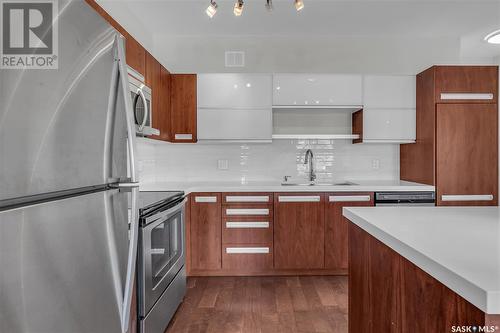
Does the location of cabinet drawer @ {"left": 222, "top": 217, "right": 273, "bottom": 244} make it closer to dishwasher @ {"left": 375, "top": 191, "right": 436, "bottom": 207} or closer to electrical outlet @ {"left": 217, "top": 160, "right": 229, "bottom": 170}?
electrical outlet @ {"left": 217, "top": 160, "right": 229, "bottom": 170}

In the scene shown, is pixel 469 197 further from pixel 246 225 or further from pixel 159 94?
pixel 159 94

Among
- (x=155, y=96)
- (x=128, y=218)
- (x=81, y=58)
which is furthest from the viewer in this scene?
(x=155, y=96)

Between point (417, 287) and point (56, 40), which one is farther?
point (417, 287)

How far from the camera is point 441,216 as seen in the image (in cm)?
143

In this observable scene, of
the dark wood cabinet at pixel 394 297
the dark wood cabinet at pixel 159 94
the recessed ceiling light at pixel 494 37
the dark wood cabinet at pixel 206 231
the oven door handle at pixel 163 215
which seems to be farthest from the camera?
the dark wood cabinet at pixel 206 231

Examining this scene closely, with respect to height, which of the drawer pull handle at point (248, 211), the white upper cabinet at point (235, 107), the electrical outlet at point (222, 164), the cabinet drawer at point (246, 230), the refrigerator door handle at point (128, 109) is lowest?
the cabinet drawer at point (246, 230)

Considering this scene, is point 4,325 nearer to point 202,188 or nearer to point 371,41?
point 202,188

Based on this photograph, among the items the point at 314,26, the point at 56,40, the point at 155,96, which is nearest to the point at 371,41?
the point at 314,26

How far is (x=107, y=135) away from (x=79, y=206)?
10.5 inches

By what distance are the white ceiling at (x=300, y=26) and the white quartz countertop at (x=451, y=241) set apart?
227cm

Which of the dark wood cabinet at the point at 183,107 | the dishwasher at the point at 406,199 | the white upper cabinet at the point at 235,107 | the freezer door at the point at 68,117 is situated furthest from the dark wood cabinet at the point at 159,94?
the dishwasher at the point at 406,199

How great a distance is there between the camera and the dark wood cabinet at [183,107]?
11.3 ft

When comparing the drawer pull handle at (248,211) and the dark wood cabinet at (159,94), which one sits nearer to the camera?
the dark wood cabinet at (159,94)

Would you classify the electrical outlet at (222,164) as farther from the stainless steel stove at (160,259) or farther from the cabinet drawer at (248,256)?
the stainless steel stove at (160,259)
